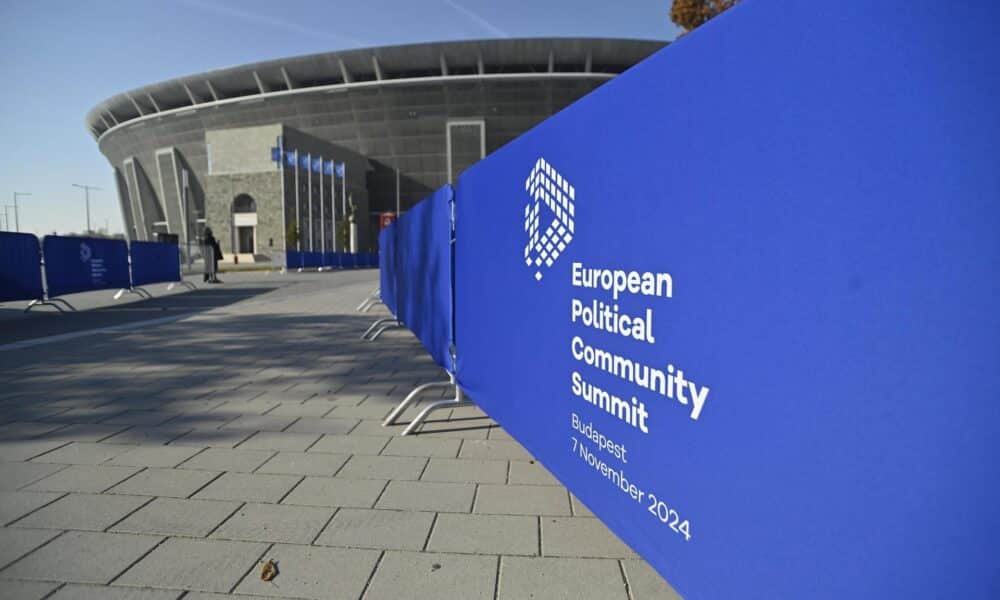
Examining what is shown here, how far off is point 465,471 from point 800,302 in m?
2.55

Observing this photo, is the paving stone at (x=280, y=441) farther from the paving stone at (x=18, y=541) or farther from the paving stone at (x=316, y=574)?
the paving stone at (x=316, y=574)

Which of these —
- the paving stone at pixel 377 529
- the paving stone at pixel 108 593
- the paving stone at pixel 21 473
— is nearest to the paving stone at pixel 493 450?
the paving stone at pixel 377 529

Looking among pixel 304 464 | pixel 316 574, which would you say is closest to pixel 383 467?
pixel 304 464

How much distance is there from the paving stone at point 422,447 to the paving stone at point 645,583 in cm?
162

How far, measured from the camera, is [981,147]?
0.86 m

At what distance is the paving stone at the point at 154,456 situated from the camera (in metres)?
3.41

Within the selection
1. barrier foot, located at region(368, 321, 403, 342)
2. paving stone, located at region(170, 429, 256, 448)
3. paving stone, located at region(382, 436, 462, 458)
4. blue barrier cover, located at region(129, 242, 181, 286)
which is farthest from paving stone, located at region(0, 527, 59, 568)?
blue barrier cover, located at region(129, 242, 181, 286)

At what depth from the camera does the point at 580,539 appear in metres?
2.48

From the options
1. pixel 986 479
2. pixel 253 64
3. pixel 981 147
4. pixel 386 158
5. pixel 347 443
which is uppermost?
pixel 253 64

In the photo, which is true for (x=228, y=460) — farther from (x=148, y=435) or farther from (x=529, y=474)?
(x=529, y=474)

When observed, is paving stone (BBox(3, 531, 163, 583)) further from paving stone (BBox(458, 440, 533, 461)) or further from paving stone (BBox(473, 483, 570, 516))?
paving stone (BBox(458, 440, 533, 461))

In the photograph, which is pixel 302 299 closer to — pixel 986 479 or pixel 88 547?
pixel 88 547

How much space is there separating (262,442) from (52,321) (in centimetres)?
955

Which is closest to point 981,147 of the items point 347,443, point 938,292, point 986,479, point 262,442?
point 938,292
